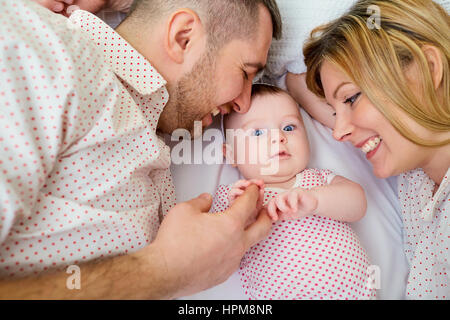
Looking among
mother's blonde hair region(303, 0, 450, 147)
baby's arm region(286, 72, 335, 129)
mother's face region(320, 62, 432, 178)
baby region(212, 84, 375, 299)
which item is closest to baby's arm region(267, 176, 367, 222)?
baby region(212, 84, 375, 299)

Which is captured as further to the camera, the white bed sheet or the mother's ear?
the white bed sheet

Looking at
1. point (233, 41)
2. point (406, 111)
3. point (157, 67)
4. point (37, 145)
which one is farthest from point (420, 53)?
point (37, 145)

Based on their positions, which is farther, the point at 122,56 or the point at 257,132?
the point at 257,132

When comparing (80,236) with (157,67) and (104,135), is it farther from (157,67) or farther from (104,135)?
(157,67)

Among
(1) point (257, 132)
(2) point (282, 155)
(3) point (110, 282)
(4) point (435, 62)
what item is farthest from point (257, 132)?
(3) point (110, 282)

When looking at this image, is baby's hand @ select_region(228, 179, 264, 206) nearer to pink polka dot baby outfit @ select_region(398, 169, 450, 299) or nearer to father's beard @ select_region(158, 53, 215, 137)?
father's beard @ select_region(158, 53, 215, 137)

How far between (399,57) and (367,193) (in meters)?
0.57

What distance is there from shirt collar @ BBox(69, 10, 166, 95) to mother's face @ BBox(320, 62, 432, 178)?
1.90 ft

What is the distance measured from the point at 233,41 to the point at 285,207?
0.59 metres

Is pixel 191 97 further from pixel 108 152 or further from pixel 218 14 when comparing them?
pixel 108 152

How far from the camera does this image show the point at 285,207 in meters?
1.15

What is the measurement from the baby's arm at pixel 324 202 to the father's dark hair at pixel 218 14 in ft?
1.86

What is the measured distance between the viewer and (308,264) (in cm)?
120

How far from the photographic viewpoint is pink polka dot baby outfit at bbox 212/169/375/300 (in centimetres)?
119
